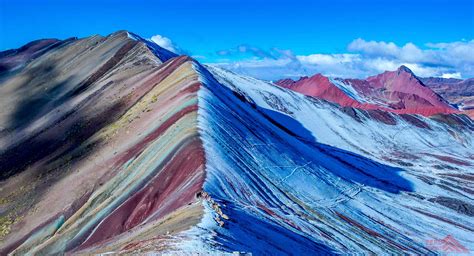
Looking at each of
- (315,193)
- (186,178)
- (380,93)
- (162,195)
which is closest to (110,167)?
(162,195)

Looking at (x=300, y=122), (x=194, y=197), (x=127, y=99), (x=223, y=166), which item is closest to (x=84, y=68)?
(x=127, y=99)

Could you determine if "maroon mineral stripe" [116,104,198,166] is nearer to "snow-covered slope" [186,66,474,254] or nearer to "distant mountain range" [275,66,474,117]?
"snow-covered slope" [186,66,474,254]

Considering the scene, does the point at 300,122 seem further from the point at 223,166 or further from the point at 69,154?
the point at 223,166

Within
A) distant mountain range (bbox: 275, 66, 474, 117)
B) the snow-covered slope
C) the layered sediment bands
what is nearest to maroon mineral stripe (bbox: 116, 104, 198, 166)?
the layered sediment bands

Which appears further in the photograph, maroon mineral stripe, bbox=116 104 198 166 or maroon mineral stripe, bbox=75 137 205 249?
maroon mineral stripe, bbox=116 104 198 166

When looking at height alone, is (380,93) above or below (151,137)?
above

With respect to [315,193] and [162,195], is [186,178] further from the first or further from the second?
[315,193]
